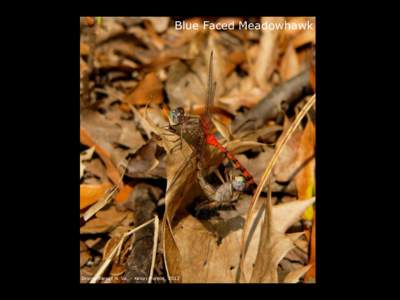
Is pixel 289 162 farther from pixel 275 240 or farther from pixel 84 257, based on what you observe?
pixel 84 257

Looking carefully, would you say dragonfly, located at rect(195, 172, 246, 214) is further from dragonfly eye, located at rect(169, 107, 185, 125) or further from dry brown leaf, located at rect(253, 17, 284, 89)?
dry brown leaf, located at rect(253, 17, 284, 89)

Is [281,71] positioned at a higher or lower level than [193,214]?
higher

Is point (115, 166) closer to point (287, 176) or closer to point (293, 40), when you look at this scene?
point (287, 176)

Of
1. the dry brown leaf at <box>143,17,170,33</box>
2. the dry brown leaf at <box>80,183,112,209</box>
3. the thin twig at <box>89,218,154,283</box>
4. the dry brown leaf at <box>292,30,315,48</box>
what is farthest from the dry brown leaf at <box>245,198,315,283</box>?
the dry brown leaf at <box>143,17,170,33</box>

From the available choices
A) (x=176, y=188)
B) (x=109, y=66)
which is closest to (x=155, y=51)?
(x=109, y=66)

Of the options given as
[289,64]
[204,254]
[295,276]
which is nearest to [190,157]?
[204,254]

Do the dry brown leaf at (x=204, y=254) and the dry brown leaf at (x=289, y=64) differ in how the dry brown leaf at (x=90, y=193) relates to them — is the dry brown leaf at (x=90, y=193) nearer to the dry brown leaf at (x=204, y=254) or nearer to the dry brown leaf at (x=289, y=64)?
the dry brown leaf at (x=204, y=254)
